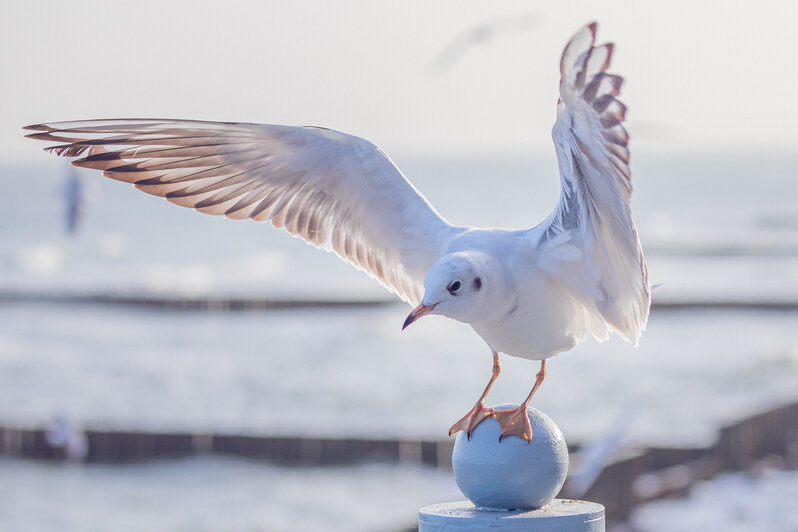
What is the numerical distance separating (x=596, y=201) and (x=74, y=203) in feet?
19.4

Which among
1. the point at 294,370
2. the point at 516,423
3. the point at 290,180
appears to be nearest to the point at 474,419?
the point at 516,423

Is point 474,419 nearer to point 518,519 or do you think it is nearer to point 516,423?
point 516,423

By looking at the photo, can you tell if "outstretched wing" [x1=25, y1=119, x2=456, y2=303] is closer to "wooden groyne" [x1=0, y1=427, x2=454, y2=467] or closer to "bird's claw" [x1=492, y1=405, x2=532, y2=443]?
"bird's claw" [x1=492, y1=405, x2=532, y2=443]

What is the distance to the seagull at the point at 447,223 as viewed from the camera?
124 inches

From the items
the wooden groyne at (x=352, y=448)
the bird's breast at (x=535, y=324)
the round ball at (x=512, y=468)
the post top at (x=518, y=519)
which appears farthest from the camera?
the wooden groyne at (x=352, y=448)

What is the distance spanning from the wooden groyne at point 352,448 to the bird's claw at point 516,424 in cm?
825

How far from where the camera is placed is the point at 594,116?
3131 millimetres

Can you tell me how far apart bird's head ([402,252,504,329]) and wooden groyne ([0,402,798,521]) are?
8.29 metres

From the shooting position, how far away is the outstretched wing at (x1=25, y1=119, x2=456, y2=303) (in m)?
3.91

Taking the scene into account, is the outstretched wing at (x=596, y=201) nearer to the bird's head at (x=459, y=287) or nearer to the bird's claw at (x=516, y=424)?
the bird's head at (x=459, y=287)

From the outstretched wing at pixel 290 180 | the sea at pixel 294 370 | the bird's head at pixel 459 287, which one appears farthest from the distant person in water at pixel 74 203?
the bird's head at pixel 459 287

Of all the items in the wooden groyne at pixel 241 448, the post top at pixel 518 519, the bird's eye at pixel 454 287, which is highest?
the bird's eye at pixel 454 287

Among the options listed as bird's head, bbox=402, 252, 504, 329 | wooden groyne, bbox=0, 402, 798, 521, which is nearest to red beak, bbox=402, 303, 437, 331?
bird's head, bbox=402, 252, 504, 329

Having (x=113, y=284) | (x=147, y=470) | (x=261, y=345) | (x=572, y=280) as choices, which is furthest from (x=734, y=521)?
(x=113, y=284)
